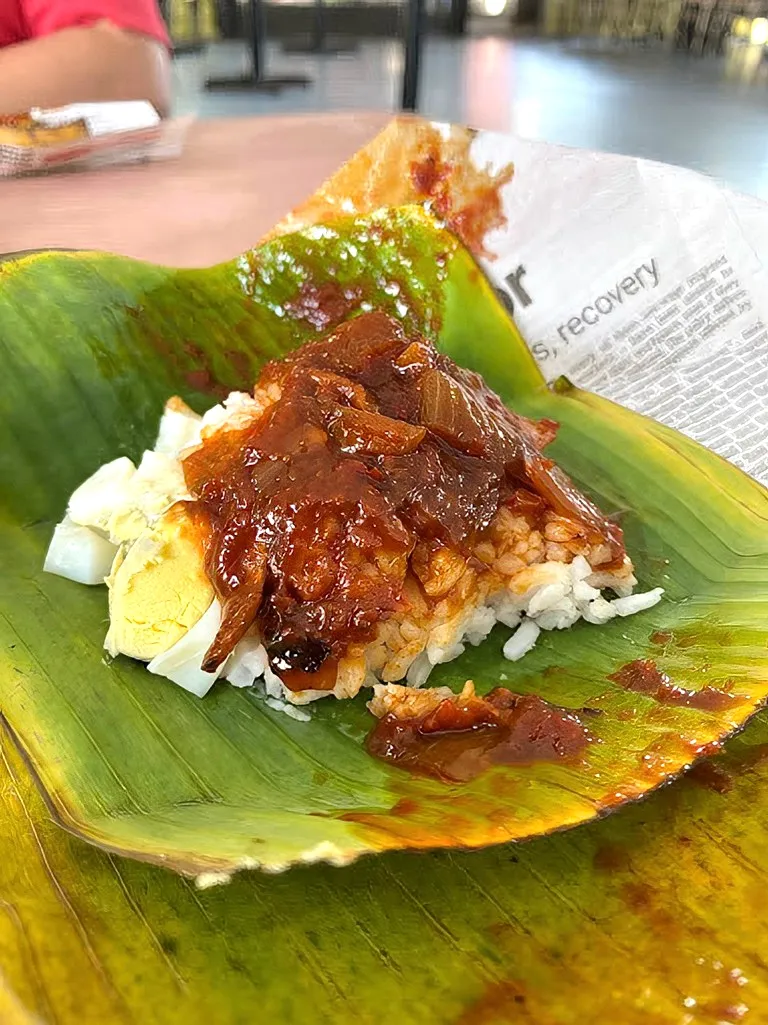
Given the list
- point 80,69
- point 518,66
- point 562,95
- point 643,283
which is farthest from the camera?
point 518,66

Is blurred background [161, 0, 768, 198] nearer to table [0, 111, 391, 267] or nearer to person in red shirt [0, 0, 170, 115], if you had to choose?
person in red shirt [0, 0, 170, 115]

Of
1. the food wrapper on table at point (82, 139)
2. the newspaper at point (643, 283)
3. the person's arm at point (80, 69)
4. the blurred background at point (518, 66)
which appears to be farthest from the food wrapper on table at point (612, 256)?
the blurred background at point (518, 66)

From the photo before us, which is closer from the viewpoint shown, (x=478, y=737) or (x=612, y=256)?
(x=478, y=737)

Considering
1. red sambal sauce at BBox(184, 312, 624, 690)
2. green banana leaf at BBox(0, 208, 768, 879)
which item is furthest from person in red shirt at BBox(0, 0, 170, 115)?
red sambal sauce at BBox(184, 312, 624, 690)

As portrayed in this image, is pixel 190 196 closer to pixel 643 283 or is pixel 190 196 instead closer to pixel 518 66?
pixel 643 283

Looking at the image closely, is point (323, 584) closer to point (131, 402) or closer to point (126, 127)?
point (131, 402)

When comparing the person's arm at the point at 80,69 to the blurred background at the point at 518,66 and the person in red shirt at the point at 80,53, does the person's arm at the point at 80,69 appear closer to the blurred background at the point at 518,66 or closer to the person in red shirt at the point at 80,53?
the person in red shirt at the point at 80,53

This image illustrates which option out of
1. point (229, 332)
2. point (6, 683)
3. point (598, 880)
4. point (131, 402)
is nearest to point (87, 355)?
point (131, 402)

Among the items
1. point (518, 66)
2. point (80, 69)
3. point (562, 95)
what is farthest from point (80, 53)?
point (518, 66)
